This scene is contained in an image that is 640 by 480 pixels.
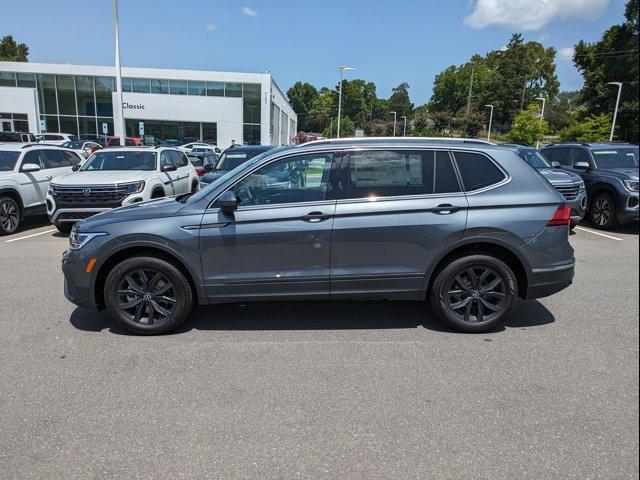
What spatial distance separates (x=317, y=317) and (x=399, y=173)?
175 cm

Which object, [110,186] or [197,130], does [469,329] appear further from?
[197,130]

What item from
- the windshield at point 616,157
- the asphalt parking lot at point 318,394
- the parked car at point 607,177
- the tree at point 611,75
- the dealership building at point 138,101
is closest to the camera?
the asphalt parking lot at point 318,394

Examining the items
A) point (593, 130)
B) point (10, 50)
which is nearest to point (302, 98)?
point (10, 50)

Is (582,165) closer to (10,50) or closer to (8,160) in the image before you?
(8,160)

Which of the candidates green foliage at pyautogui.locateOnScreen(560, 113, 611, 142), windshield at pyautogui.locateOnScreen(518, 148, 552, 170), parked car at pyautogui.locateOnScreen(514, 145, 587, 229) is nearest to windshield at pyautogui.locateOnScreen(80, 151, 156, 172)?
parked car at pyautogui.locateOnScreen(514, 145, 587, 229)

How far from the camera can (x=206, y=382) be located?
3.56 metres

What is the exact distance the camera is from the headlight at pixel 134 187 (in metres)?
8.95

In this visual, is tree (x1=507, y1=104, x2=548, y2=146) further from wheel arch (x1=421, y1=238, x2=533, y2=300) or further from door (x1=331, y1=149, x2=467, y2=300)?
door (x1=331, y1=149, x2=467, y2=300)

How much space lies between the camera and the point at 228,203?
4133 mm

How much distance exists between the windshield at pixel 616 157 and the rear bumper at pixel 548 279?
8.21 meters

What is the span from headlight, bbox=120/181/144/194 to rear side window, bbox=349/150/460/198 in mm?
6140

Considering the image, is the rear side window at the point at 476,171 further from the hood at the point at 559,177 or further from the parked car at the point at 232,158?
the parked car at the point at 232,158

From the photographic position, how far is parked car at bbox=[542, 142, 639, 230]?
991 centimetres

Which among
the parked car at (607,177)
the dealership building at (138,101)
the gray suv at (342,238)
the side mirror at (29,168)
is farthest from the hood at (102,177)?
the dealership building at (138,101)
